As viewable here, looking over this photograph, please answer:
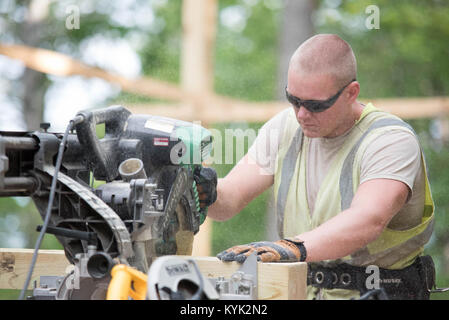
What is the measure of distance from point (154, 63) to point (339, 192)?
8.41m

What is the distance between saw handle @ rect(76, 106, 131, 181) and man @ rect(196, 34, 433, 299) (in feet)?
1.59

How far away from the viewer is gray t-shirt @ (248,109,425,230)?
8.24ft

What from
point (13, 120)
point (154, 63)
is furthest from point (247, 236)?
point (13, 120)

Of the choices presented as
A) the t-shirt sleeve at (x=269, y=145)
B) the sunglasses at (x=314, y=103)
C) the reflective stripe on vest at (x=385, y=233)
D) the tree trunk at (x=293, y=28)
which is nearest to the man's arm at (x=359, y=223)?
the reflective stripe on vest at (x=385, y=233)

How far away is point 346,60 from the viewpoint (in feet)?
8.71

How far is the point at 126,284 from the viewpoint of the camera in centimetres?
159

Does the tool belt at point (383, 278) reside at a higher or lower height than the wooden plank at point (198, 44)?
lower

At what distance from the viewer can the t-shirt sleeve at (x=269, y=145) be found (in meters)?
3.03

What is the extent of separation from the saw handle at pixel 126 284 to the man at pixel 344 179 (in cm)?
81

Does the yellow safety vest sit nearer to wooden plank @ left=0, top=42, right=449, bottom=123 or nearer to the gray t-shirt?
the gray t-shirt

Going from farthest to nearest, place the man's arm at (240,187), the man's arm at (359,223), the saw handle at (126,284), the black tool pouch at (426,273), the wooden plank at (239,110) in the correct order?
the wooden plank at (239,110), the man's arm at (240,187), the black tool pouch at (426,273), the man's arm at (359,223), the saw handle at (126,284)

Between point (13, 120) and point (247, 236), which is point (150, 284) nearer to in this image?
point (247, 236)

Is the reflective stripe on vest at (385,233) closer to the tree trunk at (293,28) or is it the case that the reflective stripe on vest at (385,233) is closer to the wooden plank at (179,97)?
the wooden plank at (179,97)

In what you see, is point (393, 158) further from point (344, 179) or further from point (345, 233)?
point (345, 233)
